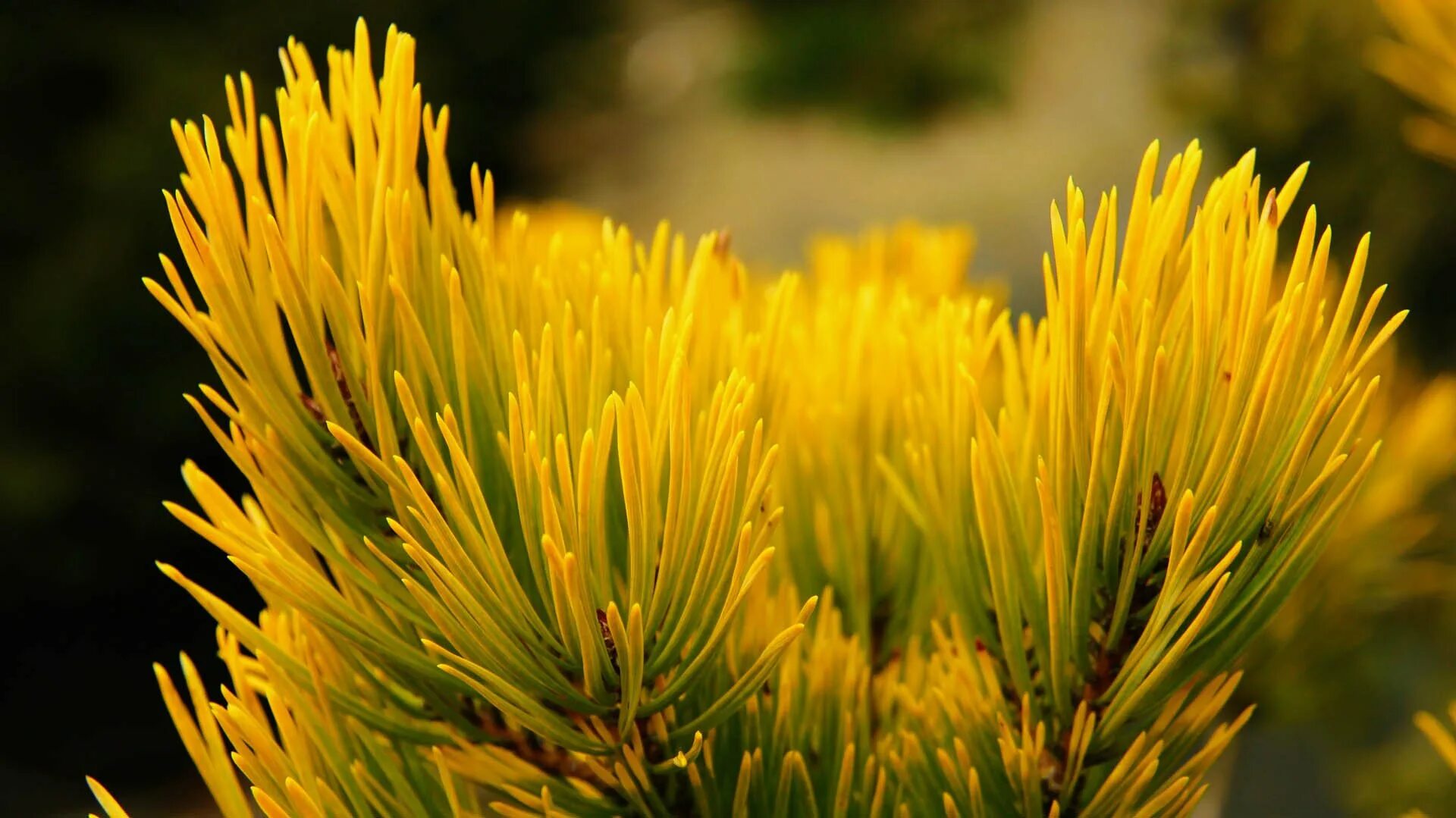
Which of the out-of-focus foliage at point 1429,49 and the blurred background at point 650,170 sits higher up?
the blurred background at point 650,170

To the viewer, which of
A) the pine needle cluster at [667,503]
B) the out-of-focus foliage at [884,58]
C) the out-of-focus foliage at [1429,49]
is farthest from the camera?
the out-of-focus foliage at [884,58]

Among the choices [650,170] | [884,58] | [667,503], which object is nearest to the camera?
[667,503]

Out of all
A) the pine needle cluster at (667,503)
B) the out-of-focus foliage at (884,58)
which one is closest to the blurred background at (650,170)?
the out-of-focus foliage at (884,58)

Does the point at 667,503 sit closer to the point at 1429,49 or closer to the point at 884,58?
the point at 1429,49

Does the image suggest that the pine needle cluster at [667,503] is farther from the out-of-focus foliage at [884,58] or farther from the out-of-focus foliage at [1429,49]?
the out-of-focus foliage at [884,58]

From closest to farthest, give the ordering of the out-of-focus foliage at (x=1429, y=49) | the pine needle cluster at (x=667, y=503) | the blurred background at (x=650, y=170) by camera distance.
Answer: the pine needle cluster at (x=667, y=503) < the out-of-focus foliage at (x=1429, y=49) < the blurred background at (x=650, y=170)

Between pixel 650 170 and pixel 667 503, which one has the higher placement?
pixel 650 170

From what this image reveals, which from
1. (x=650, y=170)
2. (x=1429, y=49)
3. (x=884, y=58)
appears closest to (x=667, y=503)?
(x=1429, y=49)

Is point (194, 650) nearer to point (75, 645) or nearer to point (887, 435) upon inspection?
point (75, 645)

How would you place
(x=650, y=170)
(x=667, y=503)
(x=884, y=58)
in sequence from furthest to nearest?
(x=884, y=58) < (x=650, y=170) < (x=667, y=503)

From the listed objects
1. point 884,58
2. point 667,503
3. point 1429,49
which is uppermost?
point 884,58
